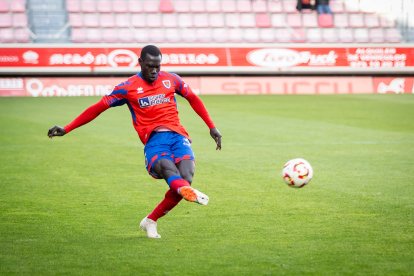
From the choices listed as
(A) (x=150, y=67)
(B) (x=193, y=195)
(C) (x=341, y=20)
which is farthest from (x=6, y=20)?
(B) (x=193, y=195)

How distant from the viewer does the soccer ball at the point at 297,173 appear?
29.8 feet

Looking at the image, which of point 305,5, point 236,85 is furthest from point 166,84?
point 305,5

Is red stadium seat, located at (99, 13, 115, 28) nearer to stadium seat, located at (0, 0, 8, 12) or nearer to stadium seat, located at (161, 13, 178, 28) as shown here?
stadium seat, located at (161, 13, 178, 28)

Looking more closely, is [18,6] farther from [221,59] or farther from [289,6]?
[289,6]

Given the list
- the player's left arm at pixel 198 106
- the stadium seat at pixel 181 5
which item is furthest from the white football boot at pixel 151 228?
the stadium seat at pixel 181 5

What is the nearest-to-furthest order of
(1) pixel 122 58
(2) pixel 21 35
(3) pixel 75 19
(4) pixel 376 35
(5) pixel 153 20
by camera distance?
1. (1) pixel 122 58
2. (2) pixel 21 35
3. (3) pixel 75 19
4. (5) pixel 153 20
5. (4) pixel 376 35

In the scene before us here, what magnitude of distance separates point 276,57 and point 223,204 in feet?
72.7

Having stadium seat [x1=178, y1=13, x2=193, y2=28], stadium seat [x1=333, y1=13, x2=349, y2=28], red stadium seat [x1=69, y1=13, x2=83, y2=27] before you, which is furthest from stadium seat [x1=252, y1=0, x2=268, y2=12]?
red stadium seat [x1=69, y1=13, x2=83, y2=27]

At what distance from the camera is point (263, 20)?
3472 centimetres

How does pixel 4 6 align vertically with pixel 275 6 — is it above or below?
above

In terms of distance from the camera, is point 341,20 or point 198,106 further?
point 341,20

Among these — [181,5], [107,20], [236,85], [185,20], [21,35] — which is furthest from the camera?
[181,5]

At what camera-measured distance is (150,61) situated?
26.5 feet

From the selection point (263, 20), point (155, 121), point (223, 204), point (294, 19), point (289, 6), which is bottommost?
point (294, 19)
